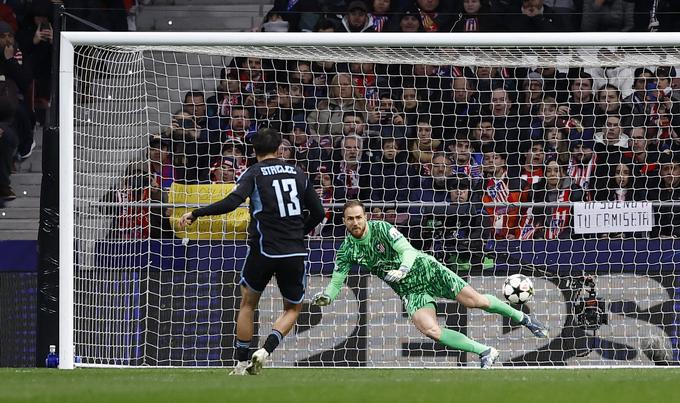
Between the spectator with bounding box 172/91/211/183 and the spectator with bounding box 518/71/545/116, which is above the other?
the spectator with bounding box 518/71/545/116

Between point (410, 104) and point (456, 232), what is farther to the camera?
point (410, 104)

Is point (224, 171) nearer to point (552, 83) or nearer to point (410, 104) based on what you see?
point (410, 104)

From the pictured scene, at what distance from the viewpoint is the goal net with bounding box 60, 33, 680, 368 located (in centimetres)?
1300

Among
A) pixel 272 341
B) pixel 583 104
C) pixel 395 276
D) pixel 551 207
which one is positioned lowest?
pixel 272 341

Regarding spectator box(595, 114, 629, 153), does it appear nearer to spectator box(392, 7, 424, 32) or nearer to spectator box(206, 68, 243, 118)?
spectator box(392, 7, 424, 32)

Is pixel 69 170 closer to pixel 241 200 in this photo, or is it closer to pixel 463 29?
pixel 241 200

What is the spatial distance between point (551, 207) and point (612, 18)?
3739mm

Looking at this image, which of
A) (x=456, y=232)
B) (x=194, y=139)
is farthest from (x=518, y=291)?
(x=194, y=139)

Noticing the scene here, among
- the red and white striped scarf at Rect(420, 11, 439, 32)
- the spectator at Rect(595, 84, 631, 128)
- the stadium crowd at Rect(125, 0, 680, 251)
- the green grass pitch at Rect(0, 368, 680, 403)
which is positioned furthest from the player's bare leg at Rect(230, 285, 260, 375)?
the red and white striped scarf at Rect(420, 11, 439, 32)

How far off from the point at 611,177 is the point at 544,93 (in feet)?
4.34

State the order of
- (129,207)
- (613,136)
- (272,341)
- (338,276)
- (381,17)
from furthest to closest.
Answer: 1. (381,17)
2. (613,136)
3. (129,207)
4. (338,276)
5. (272,341)

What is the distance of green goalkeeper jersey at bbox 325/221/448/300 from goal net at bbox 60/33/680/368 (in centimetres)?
111

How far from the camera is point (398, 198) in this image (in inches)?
560

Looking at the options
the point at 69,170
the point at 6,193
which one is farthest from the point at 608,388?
the point at 6,193
